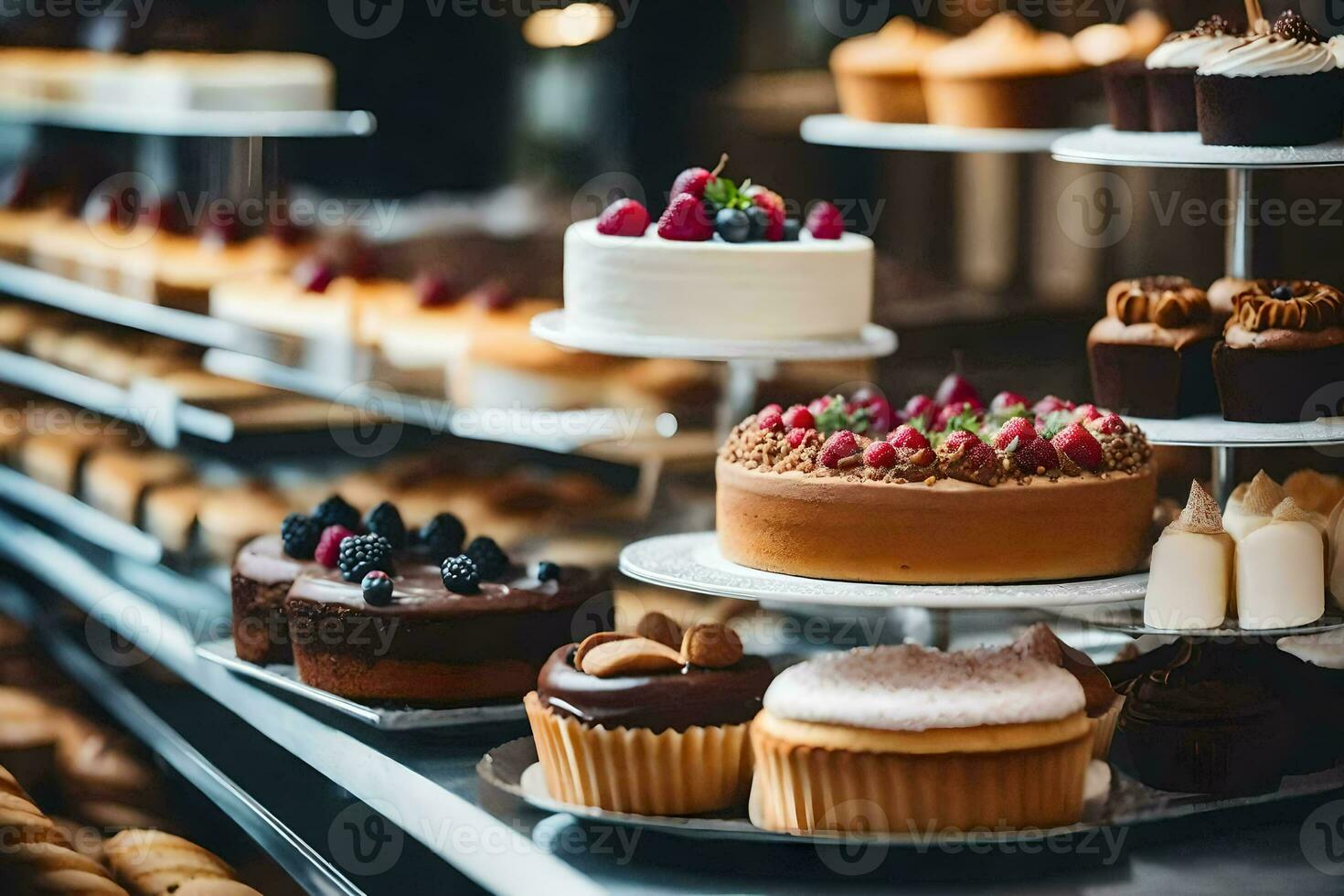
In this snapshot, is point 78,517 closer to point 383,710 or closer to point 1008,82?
point 383,710

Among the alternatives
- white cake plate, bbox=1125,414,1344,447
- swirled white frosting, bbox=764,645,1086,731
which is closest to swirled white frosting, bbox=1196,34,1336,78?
white cake plate, bbox=1125,414,1344,447

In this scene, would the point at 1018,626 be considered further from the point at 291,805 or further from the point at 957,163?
the point at 957,163

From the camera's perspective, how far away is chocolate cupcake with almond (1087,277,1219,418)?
269 centimetres

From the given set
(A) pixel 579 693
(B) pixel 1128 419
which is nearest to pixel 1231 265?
(B) pixel 1128 419

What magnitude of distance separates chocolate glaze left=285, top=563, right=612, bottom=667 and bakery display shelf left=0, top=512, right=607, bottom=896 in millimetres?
139

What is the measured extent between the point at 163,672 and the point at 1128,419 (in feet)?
7.06

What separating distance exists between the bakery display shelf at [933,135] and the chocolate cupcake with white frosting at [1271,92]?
65 centimetres

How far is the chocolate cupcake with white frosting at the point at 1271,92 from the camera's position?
253 cm

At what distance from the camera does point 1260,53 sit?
2539 mm

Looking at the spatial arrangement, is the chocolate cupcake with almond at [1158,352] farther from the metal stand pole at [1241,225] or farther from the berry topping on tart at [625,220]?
the berry topping on tart at [625,220]

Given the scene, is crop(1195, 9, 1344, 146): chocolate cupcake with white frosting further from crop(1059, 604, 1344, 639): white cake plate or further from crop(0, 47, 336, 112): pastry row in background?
crop(0, 47, 336, 112): pastry row in background

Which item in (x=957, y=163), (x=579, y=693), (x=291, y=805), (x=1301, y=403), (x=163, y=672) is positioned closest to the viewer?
(x=579, y=693)

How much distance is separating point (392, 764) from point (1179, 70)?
1524mm

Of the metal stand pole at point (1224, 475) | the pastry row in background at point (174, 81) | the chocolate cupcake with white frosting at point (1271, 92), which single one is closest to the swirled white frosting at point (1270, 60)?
the chocolate cupcake with white frosting at point (1271, 92)
